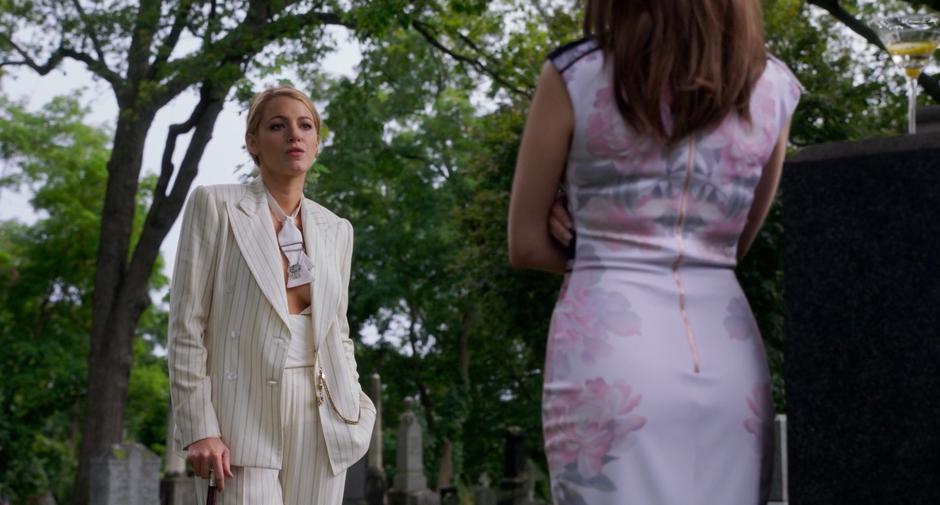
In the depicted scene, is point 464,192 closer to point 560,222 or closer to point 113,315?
point 113,315

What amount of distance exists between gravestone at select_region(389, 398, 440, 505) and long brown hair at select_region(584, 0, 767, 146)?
19.5 metres

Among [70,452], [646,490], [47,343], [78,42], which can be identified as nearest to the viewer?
[646,490]

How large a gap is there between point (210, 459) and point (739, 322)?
2.11 metres

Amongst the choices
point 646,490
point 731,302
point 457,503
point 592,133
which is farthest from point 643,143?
point 457,503


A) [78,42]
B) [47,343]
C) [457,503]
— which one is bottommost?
[457,503]

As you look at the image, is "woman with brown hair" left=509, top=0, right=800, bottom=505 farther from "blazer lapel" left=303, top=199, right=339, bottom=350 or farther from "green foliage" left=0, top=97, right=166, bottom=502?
"green foliage" left=0, top=97, right=166, bottom=502

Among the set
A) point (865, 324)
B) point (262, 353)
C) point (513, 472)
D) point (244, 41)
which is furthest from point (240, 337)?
point (513, 472)

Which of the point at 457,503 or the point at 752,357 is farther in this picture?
the point at 457,503

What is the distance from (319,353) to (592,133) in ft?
6.76

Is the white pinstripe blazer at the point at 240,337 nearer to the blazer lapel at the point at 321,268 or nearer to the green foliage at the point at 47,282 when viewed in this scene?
the blazer lapel at the point at 321,268

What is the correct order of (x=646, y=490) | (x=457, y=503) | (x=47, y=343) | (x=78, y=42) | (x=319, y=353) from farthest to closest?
(x=47, y=343) → (x=457, y=503) → (x=78, y=42) → (x=319, y=353) → (x=646, y=490)

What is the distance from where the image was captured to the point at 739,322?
106 inches

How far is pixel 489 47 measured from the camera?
78.1 feet

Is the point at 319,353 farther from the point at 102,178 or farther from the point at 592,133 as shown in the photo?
the point at 102,178
